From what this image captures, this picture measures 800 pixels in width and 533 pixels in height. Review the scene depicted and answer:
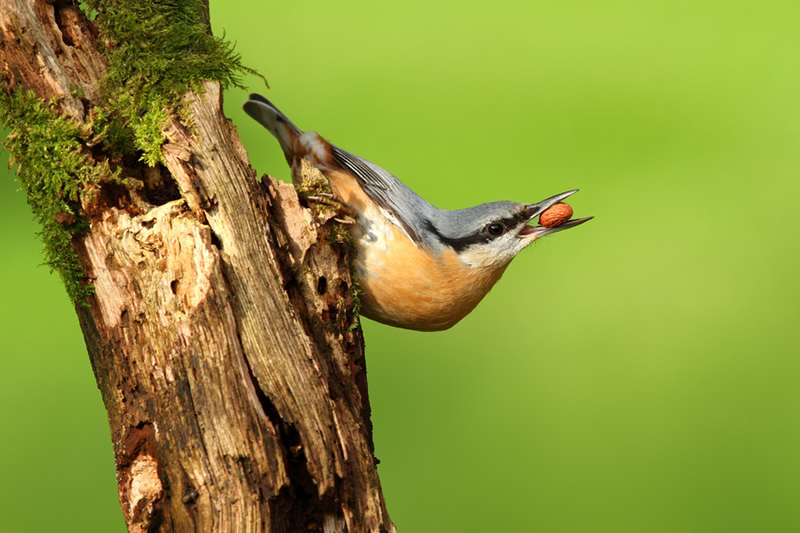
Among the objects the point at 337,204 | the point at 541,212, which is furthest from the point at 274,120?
the point at 541,212

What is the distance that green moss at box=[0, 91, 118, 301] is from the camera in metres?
1.44

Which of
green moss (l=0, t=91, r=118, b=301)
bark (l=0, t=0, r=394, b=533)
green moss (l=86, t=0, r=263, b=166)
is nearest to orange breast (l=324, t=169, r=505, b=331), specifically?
bark (l=0, t=0, r=394, b=533)

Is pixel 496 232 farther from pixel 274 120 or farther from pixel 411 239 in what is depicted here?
pixel 274 120

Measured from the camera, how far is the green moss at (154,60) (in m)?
1.52

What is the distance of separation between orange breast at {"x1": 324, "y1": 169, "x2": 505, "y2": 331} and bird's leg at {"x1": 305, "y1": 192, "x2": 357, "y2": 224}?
0.05 meters

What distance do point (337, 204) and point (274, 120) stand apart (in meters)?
0.51

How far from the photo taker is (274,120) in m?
2.08

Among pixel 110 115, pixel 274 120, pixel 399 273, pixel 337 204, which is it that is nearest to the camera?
pixel 110 115

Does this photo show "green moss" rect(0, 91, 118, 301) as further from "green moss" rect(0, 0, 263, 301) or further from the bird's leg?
the bird's leg

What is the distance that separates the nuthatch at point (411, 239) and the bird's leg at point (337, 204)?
3 cm

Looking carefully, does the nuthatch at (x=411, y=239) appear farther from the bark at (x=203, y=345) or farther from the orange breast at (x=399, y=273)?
the bark at (x=203, y=345)

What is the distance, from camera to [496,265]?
205 centimetres

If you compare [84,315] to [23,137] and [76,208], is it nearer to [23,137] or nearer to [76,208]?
[76,208]

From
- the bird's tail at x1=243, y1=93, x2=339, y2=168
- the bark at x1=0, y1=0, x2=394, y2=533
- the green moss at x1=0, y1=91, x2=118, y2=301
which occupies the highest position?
the bird's tail at x1=243, y1=93, x2=339, y2=168
